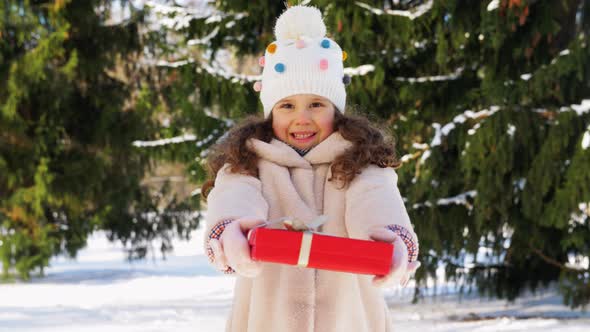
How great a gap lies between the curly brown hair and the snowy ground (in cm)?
406

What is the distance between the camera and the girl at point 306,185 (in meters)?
2.11

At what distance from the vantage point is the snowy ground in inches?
249

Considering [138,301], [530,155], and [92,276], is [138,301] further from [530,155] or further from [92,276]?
[530,155]

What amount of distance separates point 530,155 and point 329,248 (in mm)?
4574

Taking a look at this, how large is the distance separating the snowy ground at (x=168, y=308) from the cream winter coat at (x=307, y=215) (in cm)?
408

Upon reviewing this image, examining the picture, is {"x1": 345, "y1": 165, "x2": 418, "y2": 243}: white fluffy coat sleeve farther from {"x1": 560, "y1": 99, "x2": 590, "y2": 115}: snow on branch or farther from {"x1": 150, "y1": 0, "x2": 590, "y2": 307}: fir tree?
{"x1": 560, "y1": 99, "x2": 590, "y2": 115}: snow on branch

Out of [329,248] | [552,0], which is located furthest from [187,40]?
[329,248]

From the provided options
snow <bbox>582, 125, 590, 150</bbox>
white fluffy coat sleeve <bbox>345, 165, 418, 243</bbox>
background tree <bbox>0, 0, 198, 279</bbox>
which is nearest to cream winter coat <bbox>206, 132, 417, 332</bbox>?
white fluffy coat sleeve <bbox>345, 165, 418, 243</bbox>

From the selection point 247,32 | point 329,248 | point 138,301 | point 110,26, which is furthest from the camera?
point 110,26

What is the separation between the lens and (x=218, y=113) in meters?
8.02

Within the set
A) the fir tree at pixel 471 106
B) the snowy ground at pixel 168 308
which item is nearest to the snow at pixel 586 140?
the fir tree at pixel 471 106

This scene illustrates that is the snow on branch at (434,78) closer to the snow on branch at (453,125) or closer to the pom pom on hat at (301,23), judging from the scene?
the snow on branch at (453,125)

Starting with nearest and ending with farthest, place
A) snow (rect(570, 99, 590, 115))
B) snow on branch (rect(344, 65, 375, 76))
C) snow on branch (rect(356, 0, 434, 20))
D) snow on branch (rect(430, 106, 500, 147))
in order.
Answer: snow (rect(570, 99, 590, 115))
snow on branch (rect(430, 106, 500, 147))
snow on branch (rect(356, 0, 434, 20))
snow on branch (rect(344, 65, 375, 76))

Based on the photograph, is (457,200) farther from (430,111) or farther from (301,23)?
(301,23)
